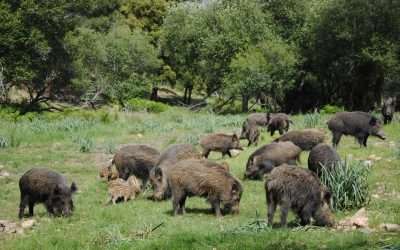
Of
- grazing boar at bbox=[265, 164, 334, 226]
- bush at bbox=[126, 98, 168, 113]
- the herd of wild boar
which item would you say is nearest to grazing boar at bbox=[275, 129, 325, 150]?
the herd of wild boar

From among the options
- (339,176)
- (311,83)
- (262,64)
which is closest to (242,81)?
(262,64)

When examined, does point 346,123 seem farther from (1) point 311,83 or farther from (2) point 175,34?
(2) point 175,34

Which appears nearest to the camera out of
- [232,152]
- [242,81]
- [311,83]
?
[232,152]

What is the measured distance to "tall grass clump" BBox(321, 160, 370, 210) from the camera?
1137cm

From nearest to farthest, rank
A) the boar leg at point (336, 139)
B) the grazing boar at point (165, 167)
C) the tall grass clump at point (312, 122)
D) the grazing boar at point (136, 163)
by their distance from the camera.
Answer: the grazing boar at point (165, 167) < the grazing boar at point (136, 163) < the boar leg at point (336, 139) < the tall grass clump at point (312, 122)

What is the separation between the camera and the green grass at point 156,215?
895cm

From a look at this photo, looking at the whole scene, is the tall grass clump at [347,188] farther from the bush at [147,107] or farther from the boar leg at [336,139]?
the bush at [147,107]

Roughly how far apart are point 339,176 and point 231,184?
2084mm

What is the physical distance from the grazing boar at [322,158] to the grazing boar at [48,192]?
5.40m

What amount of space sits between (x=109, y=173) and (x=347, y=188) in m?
6.76

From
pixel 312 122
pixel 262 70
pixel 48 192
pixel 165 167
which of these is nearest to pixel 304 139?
pixel 165 167

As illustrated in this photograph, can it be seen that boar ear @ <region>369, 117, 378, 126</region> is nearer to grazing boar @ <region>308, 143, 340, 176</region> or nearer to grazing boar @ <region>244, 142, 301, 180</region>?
grazing boar @ <region>244, 142, 301, 180</region>

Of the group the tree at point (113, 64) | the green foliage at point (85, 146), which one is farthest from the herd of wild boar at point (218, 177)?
the tree at point (113, 64)

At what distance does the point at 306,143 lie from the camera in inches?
701
